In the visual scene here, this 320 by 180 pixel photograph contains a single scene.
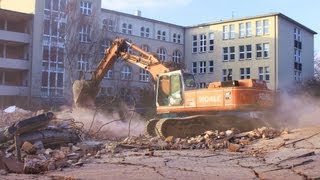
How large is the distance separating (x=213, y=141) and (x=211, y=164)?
4.89 m

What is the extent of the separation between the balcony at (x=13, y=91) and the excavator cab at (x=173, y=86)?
104ft

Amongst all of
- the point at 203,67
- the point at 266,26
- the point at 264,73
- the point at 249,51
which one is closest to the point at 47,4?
the point at 203,67

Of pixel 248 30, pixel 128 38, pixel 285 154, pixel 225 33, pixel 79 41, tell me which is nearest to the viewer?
pixel 285 154

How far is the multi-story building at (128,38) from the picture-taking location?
50.7 meters

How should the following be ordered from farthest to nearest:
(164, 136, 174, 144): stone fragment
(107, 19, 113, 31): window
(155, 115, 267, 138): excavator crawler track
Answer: (107, 19, 113, 31): window, (155, 115, 267, 138): excavator crawler track, (164, 136, 174, 144): stone fragment

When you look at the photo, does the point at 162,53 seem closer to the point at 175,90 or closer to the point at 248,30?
the point at 248,30

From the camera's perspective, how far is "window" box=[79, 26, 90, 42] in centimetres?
5250

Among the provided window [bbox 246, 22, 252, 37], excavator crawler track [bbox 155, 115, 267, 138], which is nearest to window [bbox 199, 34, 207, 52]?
window [bbox 246, 22, 252, 37]

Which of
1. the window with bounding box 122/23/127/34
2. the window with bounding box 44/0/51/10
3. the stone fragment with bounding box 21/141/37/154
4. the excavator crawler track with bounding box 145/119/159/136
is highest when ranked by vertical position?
the window with bounding box 44/0/51/10

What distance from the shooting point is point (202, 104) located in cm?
1958

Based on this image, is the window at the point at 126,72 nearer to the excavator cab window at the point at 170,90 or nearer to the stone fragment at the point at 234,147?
the excavator cab window at the point at 170,90

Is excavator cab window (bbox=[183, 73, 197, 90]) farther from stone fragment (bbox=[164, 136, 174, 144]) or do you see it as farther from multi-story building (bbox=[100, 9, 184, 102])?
multi-story building (bbox=[100, 9, 184, 102])

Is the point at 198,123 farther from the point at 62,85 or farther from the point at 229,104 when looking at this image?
the point at 62,85

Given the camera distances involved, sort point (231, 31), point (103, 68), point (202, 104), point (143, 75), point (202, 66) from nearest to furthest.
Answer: point (202, 104) → point (103, 68) → point (143, 75) → point (231, 31) → point (202, 66)
